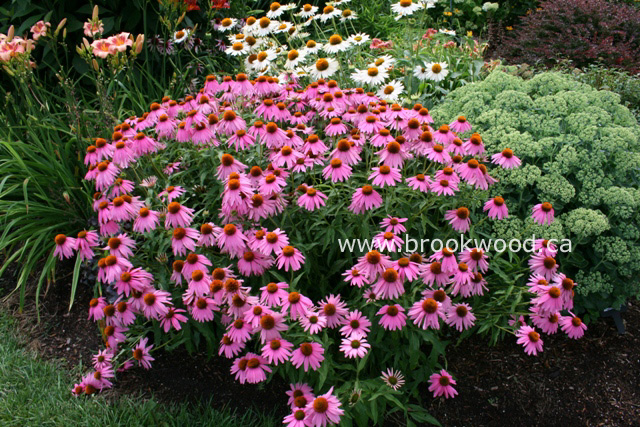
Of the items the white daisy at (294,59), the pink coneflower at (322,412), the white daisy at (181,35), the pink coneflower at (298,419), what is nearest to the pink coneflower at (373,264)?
the pink coneflower at (322,412)

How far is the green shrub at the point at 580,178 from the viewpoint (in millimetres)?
2473

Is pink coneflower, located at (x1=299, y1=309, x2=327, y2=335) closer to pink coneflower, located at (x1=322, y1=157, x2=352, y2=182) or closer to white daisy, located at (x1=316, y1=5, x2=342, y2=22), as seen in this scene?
pink coneflower, located at (x1=322, y1=157, x2=352, y2=182)

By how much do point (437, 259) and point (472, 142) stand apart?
0.61 m

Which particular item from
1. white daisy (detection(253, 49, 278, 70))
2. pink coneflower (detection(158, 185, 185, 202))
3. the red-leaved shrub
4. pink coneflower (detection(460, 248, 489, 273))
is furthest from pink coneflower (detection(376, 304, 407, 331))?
the red-leaved shrub

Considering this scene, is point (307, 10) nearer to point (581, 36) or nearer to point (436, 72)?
point (436, 72)

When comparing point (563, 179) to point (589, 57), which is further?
point (589, 57)

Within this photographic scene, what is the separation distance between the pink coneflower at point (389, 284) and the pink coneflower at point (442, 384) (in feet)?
1.80

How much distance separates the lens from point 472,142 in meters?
2.34

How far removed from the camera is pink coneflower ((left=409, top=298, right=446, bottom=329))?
1.96m

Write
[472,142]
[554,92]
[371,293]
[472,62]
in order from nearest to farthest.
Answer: [371,293] → [472,142] → [554,92] → [472,62]

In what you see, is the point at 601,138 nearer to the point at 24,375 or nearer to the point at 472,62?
the point at 472,62

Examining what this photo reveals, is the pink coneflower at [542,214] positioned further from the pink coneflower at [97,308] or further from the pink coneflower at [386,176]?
the pink coneflower at [97,308]

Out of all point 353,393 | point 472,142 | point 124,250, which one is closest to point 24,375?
point 124,250

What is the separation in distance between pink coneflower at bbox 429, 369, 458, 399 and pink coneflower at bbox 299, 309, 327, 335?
24.2 inches
